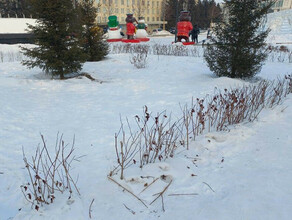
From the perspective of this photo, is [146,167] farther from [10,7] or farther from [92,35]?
[10,7]

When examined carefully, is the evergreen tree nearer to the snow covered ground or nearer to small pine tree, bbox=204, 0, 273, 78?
the snow covered ground

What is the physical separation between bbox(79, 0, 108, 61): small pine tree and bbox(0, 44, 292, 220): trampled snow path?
4.58m

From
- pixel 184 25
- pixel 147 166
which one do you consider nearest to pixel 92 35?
pixel 184 25

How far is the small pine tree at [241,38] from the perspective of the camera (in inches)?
227

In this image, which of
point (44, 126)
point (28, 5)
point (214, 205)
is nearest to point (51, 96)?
point (44, 126)

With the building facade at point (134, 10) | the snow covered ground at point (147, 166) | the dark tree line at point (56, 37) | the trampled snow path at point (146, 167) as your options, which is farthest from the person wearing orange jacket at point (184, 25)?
the building facade at point (134, 10)

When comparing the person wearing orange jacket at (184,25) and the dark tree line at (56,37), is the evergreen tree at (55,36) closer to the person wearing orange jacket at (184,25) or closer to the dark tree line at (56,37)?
the dark tree line at (56,37)

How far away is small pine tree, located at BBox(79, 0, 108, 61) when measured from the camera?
9352mm

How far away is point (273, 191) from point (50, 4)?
6588 millimetres

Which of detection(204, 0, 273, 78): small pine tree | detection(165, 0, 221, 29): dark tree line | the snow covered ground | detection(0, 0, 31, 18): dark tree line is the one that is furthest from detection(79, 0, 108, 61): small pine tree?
detection(165, 0, 221, 29): dark tree line

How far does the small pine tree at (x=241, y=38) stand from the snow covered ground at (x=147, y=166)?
1.11 m

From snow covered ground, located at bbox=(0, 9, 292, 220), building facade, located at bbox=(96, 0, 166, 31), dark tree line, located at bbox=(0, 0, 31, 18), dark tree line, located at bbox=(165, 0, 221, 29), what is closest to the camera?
snow covered ground, located at bbox=(0, 9, 292, 220)

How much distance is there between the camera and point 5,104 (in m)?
4.39

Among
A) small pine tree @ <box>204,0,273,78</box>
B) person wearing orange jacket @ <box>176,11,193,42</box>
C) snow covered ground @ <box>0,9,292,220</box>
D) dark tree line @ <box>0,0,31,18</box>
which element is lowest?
snow covered ground @ <box>0,9,292,220</box>
